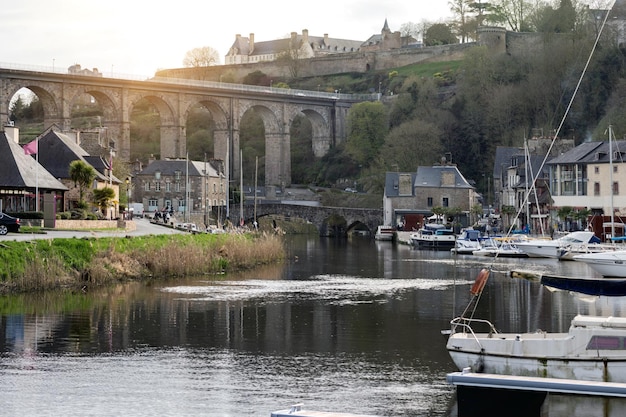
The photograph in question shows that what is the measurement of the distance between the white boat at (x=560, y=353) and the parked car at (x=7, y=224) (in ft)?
91.8

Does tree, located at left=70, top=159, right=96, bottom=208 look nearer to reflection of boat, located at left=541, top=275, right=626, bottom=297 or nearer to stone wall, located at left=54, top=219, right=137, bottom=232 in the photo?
stone wall, located at left=54, top=219, right=137, bottom=232

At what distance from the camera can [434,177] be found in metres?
91.7

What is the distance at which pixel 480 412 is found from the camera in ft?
60.3

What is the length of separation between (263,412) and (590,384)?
18.9 feet

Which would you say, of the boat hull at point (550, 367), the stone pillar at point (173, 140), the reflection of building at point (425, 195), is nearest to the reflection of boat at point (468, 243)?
the reflection of building at point (425, 195)

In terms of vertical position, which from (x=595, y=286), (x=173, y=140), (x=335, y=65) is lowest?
(x=595, y=286)

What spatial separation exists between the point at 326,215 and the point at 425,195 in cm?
1311

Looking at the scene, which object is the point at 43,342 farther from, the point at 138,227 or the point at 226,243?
the point at 138,227

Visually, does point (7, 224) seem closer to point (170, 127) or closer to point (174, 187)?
point (174, 187)

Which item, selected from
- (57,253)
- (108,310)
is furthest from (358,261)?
(108,310)

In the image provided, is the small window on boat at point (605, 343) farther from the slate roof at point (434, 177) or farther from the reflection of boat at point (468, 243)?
the slate roof at point (434, 177)

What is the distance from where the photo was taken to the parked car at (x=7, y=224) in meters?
44.7

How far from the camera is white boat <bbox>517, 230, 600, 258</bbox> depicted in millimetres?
59656

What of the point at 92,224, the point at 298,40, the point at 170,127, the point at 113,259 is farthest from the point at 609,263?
the point at 298,40
